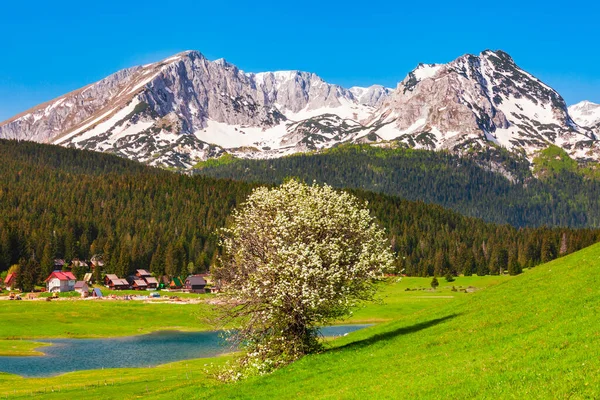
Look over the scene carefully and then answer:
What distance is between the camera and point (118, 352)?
97.8 metres

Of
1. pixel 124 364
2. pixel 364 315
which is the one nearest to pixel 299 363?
pixel 124 364

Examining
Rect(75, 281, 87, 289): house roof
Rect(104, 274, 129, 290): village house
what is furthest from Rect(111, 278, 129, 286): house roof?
Rect(75, 281, 87, 289): house roof

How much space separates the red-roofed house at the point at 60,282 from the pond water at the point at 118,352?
7161cm

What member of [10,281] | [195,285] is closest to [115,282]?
[195,285]

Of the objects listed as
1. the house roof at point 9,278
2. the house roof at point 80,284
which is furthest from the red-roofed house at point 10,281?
the house roof at point 80,284

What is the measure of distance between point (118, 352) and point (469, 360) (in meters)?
80.0

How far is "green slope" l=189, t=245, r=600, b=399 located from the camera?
23469 mm

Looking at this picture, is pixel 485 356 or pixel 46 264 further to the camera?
A: pixel 46 264

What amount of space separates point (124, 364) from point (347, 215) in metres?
55.5

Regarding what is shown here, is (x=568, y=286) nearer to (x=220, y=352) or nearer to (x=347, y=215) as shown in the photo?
(x=347, y=215)

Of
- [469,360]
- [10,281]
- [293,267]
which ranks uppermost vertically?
[293,267]

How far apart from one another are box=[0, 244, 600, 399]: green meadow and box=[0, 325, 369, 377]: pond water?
18522 mm

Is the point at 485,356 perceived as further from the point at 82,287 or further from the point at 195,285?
the point at 195,285

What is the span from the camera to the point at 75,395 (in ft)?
182
